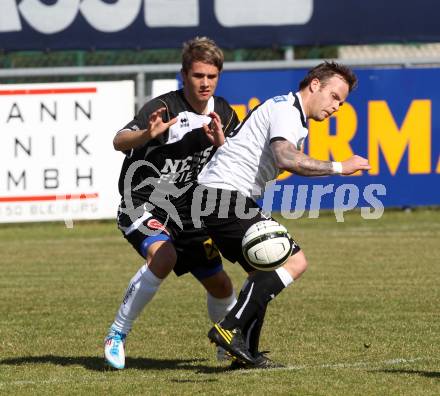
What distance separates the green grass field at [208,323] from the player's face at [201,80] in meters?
1.68

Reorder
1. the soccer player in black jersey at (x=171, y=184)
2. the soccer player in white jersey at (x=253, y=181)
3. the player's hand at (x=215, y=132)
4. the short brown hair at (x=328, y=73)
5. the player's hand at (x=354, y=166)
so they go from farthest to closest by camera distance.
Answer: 1. the soccer player in black jersey at (x=171, y=184)
2. the player's hand at (x=215, y=132)
3. the short brown hair at (x=328, y=73)
4. the soccer player in white jersey at (x=253, y=181)
5. the player's hand at (x=354, y=166)

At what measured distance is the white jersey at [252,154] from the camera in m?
7.20

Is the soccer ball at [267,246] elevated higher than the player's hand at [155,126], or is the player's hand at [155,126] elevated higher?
the player's hand at [155,126]

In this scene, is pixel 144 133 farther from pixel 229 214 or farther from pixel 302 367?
pixel 302 367

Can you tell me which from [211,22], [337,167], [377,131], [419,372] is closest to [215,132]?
[337,167]

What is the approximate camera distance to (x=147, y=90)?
641 inches

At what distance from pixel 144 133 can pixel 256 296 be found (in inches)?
45.4

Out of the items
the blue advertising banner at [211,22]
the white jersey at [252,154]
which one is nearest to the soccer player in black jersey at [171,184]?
the white jersey at [252,154]

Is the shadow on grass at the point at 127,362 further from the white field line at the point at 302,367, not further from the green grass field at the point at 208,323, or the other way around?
the white field line at the point at 302,367

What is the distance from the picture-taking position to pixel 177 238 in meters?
7.78

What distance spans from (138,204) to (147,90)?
8.61 metres

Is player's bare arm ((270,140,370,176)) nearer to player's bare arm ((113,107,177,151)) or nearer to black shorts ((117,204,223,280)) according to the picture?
player's bare arm ((113,107,177,151))

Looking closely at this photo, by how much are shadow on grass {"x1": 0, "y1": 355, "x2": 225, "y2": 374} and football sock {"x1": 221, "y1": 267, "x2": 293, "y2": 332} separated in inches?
17.1

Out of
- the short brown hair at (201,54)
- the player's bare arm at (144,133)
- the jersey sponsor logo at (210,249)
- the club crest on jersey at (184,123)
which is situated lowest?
the jersey sponsor logo at (210,249)
